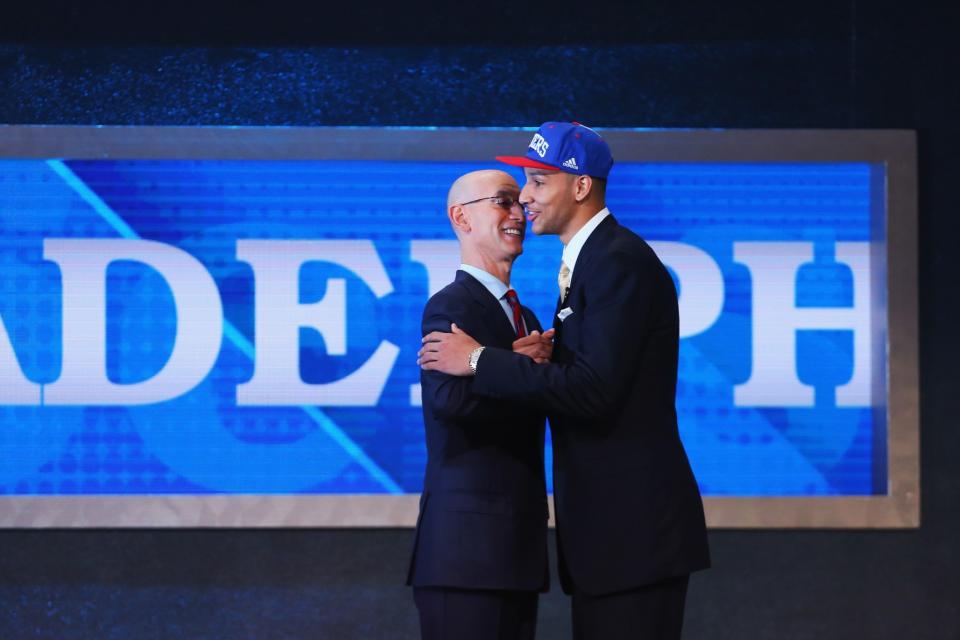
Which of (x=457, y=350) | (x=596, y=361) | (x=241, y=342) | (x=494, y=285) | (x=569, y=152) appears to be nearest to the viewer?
(x=596, y=361)

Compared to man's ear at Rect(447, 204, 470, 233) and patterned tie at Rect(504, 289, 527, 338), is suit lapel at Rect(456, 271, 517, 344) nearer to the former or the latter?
patterned tie at Rect(504, 289, 527, 338)

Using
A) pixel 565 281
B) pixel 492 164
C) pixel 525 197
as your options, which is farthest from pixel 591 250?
pixel 492 164

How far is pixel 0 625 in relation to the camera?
398 cm

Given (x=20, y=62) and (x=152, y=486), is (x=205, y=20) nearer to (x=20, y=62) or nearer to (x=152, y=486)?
(x=20, y=62)

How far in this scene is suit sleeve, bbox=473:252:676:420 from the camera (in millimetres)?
2316

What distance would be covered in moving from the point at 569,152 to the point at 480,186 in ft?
0.87

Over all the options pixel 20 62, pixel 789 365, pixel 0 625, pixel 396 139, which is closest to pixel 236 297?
pixel 396 139

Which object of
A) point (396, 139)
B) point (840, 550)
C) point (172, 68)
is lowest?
point (840, 550)

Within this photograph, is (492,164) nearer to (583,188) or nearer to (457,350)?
(583,188)

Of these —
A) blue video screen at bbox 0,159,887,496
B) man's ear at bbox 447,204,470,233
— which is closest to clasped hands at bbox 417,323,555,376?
man's ear at bbox 447,204,470,233

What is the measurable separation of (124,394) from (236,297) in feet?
1.66

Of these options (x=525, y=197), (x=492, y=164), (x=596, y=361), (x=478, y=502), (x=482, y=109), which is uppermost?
(x=482, y=109)

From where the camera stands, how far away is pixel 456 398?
2420 mm

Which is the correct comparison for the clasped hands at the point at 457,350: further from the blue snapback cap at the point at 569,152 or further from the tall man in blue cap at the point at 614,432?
the blue snapback cap at the point at 569,152
